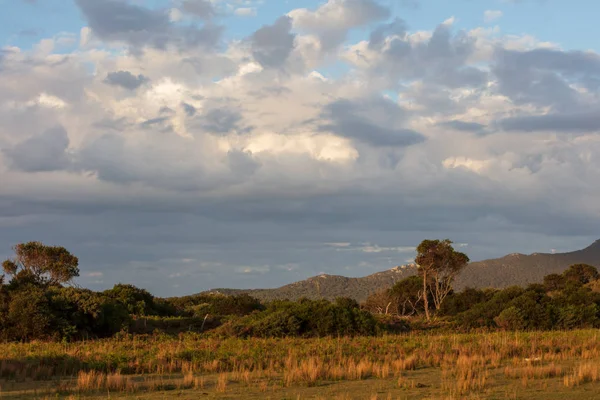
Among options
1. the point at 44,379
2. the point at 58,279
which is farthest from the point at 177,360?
the point at 58,279

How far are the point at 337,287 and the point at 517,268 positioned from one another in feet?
142

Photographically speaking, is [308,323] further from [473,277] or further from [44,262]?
[473,277]

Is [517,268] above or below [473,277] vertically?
above

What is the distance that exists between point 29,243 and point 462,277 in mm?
Answer: 103988

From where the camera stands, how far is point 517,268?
14938 centimetres

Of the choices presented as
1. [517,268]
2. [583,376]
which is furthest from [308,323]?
[517,268]

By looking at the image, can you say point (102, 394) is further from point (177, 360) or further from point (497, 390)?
point (497, 390)

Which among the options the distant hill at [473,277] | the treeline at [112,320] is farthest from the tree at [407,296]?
the distant hill at [473,277]

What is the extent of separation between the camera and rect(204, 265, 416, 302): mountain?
12475 cm

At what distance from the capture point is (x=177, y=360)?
23.7 meters

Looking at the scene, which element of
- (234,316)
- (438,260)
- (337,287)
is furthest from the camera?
(337,287)

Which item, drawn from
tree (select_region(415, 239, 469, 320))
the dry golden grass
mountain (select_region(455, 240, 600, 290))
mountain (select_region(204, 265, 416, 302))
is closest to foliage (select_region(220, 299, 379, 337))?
the dry golden grass

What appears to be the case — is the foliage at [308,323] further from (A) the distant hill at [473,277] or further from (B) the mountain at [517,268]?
(B) the mountain at [517,268]

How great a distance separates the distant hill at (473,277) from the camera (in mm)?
128587
